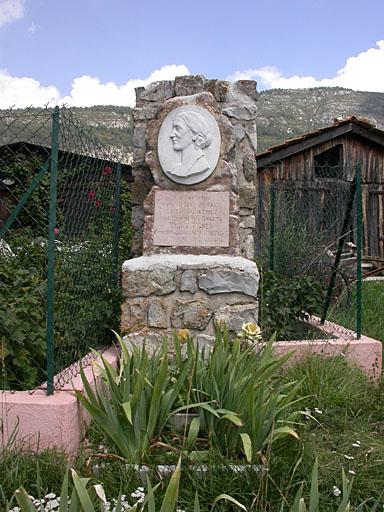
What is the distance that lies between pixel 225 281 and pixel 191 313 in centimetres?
37

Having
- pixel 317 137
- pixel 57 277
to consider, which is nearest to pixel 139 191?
pixel 57 277

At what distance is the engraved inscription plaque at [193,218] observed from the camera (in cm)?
355

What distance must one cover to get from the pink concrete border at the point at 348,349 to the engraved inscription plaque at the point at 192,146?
155cm

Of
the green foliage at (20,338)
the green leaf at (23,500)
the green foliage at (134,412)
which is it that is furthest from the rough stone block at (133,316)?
the green leaf at (23,500)

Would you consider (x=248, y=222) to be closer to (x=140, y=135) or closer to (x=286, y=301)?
(x=286, y=301)

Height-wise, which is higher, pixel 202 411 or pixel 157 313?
pixel 157 313

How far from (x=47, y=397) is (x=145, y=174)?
2.20m

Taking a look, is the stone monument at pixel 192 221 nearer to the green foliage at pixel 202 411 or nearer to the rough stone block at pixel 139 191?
the rough stone block at pixel 139 191

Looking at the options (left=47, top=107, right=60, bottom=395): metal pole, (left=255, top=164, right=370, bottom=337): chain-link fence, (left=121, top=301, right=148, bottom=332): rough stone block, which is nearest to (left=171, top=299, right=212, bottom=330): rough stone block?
(left=121, top=301, right=148, bottom=332): rough stone block

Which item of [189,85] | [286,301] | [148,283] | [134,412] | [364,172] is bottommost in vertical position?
[134,412]

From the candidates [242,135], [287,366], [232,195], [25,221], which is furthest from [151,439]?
[25,221]

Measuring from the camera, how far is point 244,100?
3885 millimetres

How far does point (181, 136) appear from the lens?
3.52m

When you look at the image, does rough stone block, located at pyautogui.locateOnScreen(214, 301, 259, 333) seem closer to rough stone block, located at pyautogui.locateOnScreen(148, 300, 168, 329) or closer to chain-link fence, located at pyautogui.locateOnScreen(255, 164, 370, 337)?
chain-link fence, located at pyautogui.locateOnScreen(255, 164, 370, 337)
